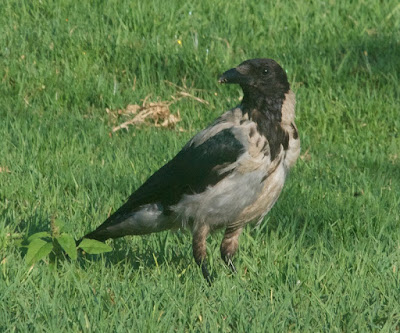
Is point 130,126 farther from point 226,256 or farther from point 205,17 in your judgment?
point 226,256

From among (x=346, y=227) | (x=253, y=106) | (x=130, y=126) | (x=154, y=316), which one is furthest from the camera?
(x=130, y=126)

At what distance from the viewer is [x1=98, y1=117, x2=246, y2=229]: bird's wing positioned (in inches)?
198

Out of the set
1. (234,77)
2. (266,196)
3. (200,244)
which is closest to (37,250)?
(200,244)

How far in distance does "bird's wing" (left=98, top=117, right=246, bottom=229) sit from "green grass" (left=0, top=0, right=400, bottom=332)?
318 millimetres

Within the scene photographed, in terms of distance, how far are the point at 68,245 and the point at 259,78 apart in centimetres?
144

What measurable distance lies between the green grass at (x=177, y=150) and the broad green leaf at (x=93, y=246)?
88 millimetres

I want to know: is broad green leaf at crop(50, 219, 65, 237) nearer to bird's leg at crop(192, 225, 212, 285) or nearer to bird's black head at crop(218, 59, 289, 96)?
bird's leg at crop(192, 225, 212, 285)

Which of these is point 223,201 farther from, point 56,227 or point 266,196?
point 56,227

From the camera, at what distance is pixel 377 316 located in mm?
4312

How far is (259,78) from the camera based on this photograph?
5.21 meters

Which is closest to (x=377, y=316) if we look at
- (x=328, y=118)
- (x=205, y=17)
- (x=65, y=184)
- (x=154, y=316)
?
(x=154, y=316)

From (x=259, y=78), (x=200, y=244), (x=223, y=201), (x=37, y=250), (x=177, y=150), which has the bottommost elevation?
(x=177, y=150)

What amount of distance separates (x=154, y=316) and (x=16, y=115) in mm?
3820

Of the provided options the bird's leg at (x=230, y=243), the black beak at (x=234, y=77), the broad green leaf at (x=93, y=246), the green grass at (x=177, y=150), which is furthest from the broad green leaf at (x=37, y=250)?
the black beak at (x=234, y=77)
